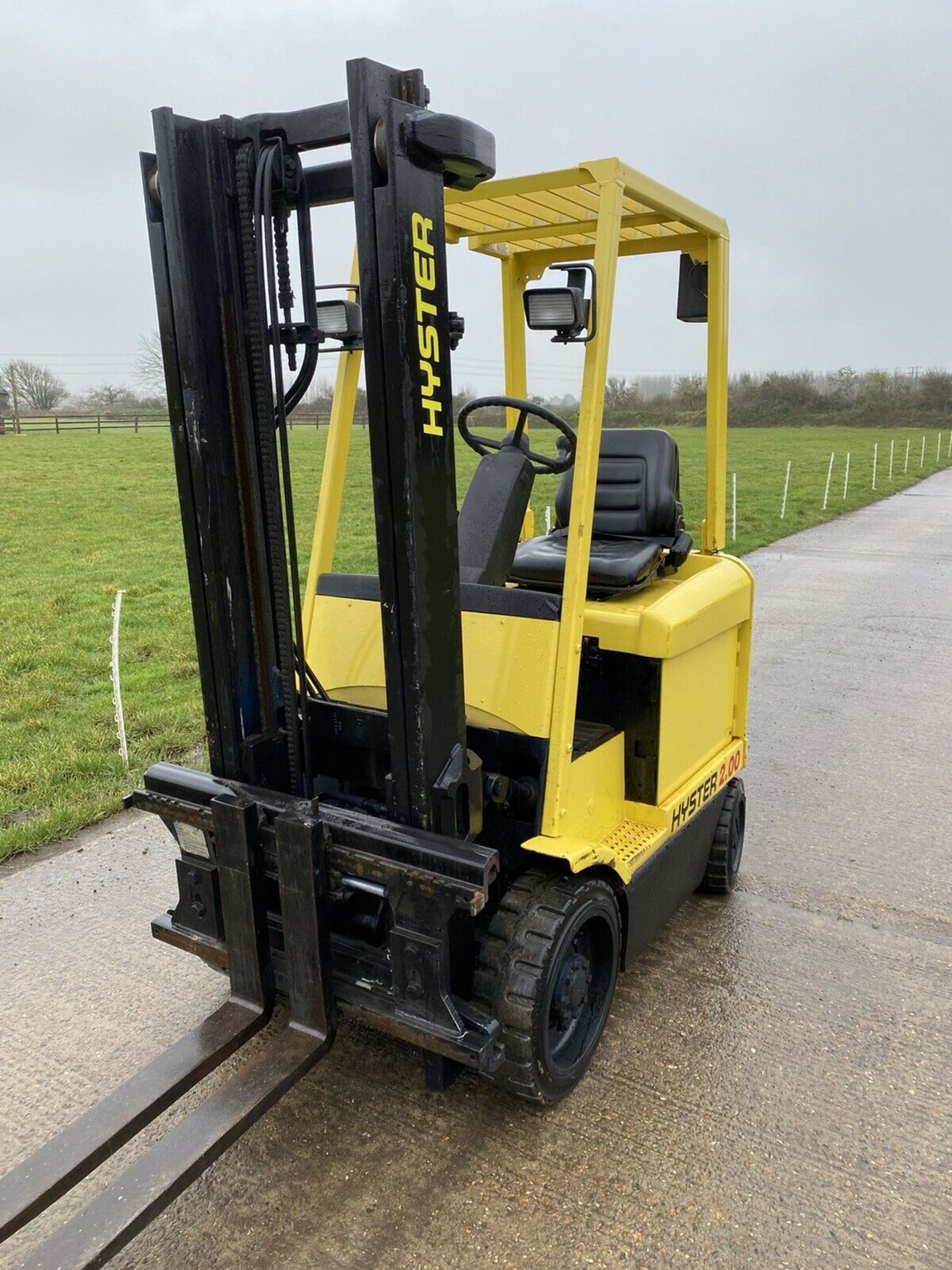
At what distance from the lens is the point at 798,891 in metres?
4.35

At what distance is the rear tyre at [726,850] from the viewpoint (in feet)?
13.8

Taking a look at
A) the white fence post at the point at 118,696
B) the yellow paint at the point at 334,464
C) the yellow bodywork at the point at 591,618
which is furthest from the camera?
the white fence post at the point at 118,696

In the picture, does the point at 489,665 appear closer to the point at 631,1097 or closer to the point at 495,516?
the point at 495,516

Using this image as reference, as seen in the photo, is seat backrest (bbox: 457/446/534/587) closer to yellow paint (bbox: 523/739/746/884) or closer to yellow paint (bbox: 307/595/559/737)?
yellow paint (bbox: 307/595/559/737)

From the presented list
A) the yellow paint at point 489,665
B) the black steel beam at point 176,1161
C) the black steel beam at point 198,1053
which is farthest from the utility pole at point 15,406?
the black steel beam at point 176,1161

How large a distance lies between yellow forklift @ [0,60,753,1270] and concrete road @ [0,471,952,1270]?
0.76 feet

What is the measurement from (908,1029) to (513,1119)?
1.47 metres

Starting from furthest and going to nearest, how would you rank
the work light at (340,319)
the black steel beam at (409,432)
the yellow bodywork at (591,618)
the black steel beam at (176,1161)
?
the yellow bodywork at (591,618) < the work light at (340,319) < the black steel beam at (409,432) < the black steel beam at (176,1161)

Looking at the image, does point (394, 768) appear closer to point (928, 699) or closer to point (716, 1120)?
point (716, 1120)

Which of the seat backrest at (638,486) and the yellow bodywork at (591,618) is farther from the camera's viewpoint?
the seat backrest at (638,486)

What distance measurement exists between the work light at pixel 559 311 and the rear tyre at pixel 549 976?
5.40 ft

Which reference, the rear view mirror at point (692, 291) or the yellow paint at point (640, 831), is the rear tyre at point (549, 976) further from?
the rear view mirror at point (692, 291)

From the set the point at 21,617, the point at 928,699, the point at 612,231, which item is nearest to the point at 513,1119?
the point at 612,231

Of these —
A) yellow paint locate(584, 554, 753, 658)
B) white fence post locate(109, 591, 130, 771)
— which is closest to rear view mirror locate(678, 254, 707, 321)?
yellow paint locate(584, 554, 753, 658)
